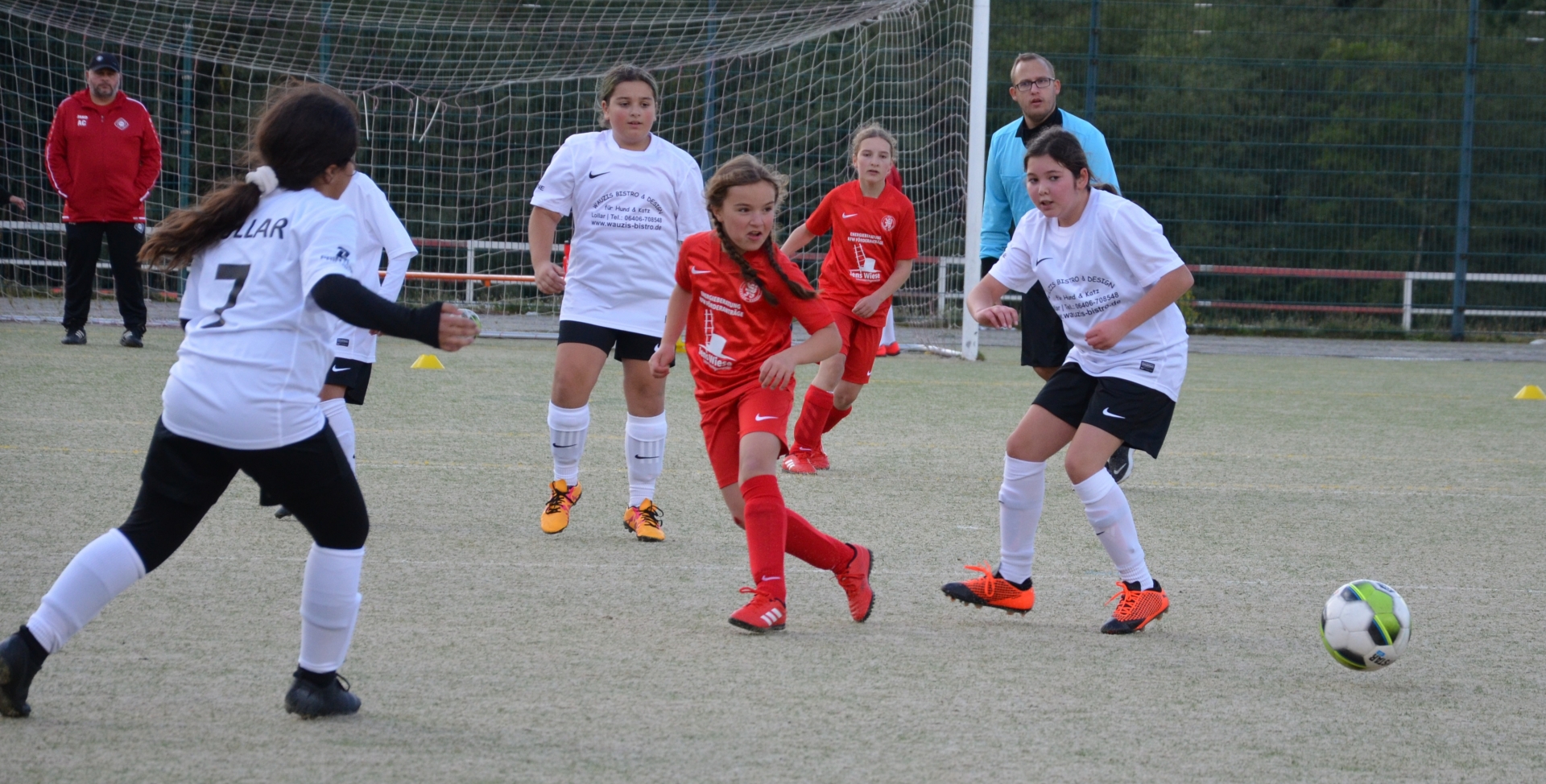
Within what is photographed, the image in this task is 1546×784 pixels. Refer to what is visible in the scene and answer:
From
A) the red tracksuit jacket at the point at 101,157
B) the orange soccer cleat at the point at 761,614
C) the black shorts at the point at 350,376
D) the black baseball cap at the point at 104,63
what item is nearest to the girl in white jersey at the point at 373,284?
the black shorts at the point at 350,376

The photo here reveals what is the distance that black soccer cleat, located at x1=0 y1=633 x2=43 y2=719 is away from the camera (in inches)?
103

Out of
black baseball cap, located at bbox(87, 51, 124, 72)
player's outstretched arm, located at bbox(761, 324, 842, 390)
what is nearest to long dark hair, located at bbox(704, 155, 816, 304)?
player's outstretched arm, located at bbox(761, 324, 842, 390)

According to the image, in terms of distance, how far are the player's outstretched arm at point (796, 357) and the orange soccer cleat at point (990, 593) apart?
694mm

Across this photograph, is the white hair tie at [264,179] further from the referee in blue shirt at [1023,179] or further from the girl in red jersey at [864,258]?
the girl in red jersey at [864,258]

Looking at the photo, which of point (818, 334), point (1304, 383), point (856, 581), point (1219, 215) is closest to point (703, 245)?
point (818, 334)

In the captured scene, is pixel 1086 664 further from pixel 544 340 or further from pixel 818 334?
pixel 544 340

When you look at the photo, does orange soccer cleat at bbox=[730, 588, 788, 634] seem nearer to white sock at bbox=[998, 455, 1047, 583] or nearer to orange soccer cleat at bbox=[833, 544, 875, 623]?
orange soccer cleat at bbox=[833, 544, 875, 623]

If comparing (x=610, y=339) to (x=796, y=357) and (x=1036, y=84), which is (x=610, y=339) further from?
(x=1036, y=84)

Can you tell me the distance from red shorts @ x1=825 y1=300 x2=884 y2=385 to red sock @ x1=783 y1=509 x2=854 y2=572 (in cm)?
283

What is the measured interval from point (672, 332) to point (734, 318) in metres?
0.19

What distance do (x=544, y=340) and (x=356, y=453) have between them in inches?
287

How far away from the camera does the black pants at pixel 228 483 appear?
2.64 meters

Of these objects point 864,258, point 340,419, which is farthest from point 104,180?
point 340,419

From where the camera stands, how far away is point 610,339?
192 inches
